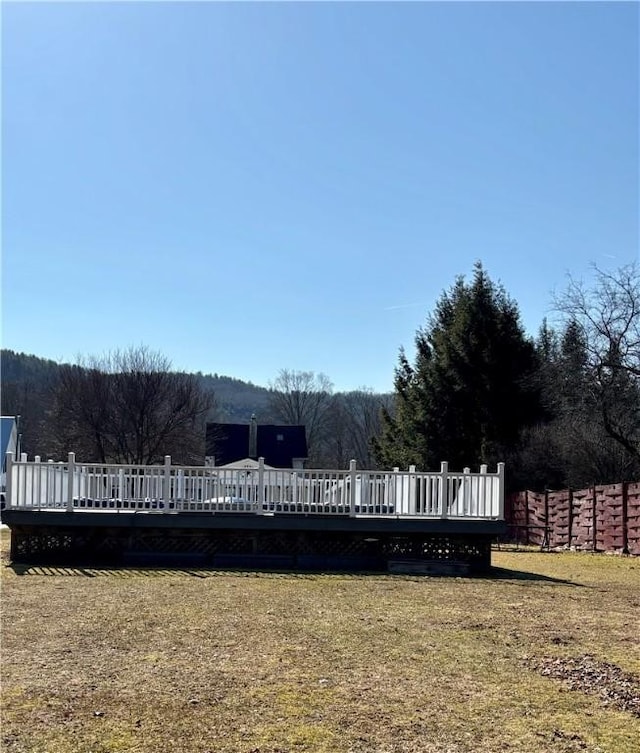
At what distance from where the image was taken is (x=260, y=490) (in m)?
13.4

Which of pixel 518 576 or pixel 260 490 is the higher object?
pixel 260 490

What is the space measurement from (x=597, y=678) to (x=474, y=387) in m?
25.6

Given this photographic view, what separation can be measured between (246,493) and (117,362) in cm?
3000

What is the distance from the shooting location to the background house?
169ft

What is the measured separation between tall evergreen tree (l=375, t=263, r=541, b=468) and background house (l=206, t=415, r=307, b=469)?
21.2m

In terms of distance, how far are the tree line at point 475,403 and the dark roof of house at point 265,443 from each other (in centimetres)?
385

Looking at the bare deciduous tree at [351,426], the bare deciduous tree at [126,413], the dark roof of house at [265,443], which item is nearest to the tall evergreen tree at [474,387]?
the bare deciduous tree at [126,413]

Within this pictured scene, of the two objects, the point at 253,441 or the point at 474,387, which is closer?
the point at 474,387

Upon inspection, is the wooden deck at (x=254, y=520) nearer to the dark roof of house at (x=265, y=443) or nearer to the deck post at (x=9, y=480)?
the deck post at (x=9, y=480)

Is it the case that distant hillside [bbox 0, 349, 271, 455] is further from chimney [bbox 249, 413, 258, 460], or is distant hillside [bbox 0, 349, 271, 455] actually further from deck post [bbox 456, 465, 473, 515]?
deck post [bbox 456, 465, 473, 515]

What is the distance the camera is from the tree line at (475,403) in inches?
961

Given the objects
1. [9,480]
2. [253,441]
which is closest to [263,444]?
[253,441]

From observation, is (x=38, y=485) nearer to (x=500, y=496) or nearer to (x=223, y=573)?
(x=223, y=573)

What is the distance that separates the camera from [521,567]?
14594 mm
